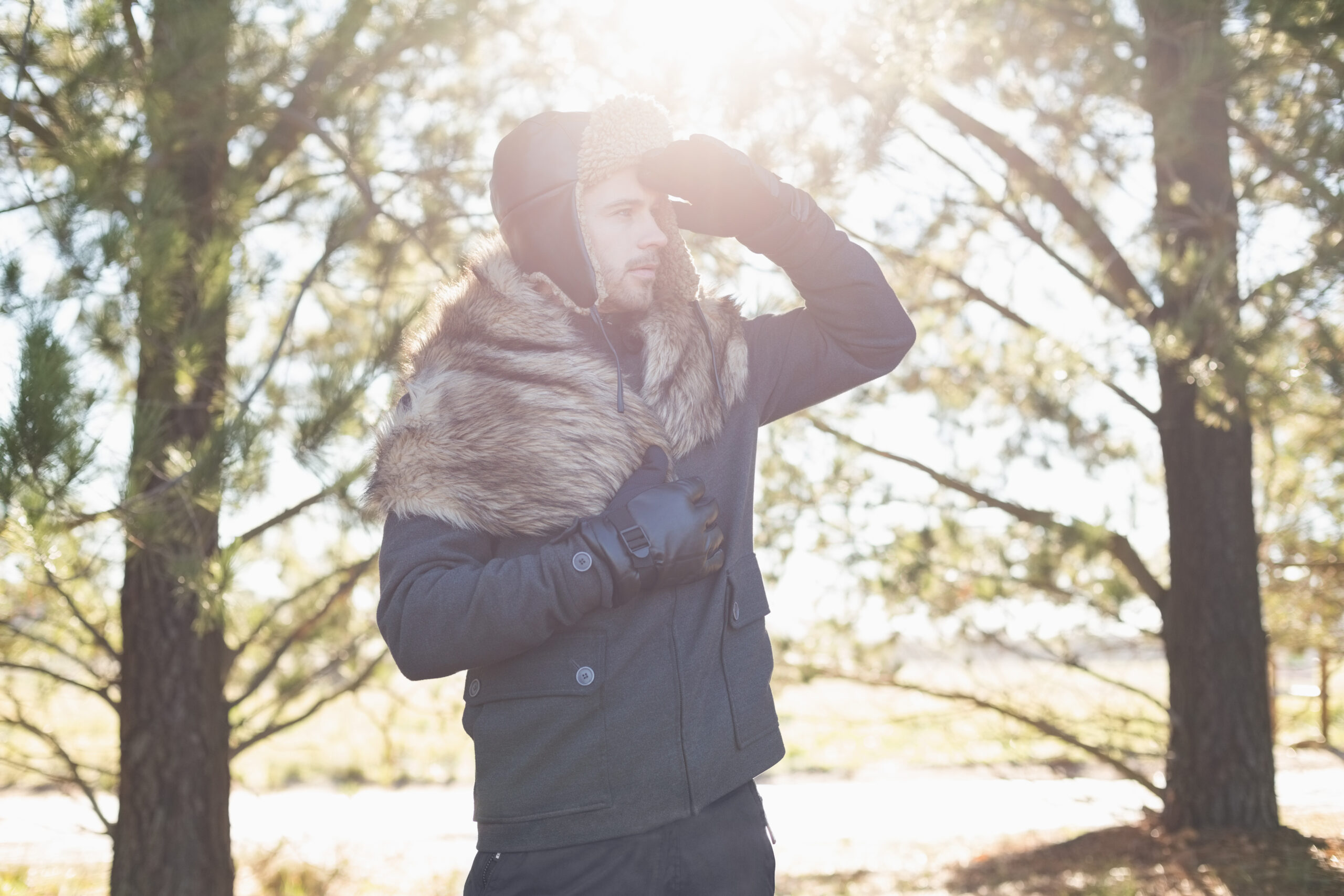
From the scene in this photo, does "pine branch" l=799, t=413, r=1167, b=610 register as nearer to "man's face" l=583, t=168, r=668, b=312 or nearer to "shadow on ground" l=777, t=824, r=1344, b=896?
"shadow on ground" l=777, t=824, r=1344, b=896

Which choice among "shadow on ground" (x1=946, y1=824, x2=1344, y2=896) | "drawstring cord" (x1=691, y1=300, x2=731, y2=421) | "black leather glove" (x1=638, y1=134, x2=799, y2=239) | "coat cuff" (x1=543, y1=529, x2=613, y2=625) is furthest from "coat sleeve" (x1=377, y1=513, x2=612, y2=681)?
"shadow on ground" (x1=946, y1=824, x2=1344, y2=896)

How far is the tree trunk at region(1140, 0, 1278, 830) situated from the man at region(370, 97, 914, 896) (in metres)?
2.94

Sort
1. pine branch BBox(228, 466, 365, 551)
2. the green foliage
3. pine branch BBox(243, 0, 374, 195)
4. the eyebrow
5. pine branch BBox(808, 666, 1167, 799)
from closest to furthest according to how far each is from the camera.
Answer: the eyebrow, the green foliage, pine branch BBox(228, 466, 365, 551), pine branch BBox(243, 0, 374, 195), pine branch BBox(808, 666, 1167, 799)

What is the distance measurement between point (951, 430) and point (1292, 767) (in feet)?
13.5

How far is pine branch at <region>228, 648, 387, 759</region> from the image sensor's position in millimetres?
4074

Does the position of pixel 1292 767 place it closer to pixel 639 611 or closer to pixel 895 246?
pixel 895 246

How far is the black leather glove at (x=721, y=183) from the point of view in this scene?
1.74m

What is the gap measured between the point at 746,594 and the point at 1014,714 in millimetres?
3891

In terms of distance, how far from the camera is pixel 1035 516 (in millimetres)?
4805

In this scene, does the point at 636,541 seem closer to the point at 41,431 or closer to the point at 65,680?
the point at 41,431

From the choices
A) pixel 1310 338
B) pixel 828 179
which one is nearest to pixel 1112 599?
pixel 1310 338

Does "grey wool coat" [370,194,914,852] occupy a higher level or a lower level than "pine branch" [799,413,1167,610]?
lower

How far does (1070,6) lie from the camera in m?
4.28

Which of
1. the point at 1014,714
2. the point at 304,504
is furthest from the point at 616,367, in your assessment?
the point at 1014,714
